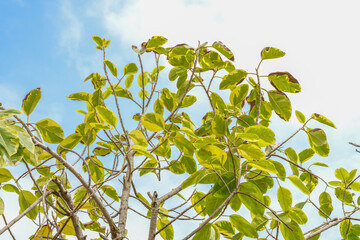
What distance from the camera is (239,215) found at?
3.62 ft

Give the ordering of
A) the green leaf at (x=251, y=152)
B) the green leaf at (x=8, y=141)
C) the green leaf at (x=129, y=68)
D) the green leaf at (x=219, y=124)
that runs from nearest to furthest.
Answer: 1. the green leaf at (x=8, y=141)
2. the green leaf at (x=251, y=152)
3. the green leaf at (x=219, y=124)
4. the green leaf at (x=129, y=68)

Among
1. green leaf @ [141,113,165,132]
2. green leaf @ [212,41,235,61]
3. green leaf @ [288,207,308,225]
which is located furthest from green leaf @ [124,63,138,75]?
green leaf @ [288,207,308,225]

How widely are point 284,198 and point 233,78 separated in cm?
49

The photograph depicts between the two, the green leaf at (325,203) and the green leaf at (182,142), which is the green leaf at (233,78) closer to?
the green leaf at (182,142)

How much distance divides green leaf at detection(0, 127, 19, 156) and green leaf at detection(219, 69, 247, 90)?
811mm

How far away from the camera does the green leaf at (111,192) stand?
4.92 ft

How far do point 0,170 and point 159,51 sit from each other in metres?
0.79

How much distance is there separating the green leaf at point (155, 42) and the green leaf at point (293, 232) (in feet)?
2.84

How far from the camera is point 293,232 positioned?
1114 millimetres

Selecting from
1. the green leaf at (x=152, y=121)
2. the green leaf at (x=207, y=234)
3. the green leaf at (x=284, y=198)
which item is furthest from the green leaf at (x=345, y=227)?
the green leaf at (x=152, y=121)

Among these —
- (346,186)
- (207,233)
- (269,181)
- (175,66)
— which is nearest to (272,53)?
(175,66)

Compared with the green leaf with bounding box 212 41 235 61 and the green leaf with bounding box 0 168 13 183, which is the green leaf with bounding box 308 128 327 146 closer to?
the green leaf with bounding box 212 41 235 61

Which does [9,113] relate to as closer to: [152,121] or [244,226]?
[152,121]

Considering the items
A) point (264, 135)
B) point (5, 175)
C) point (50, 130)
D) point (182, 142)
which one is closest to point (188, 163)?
point (182, 142)
